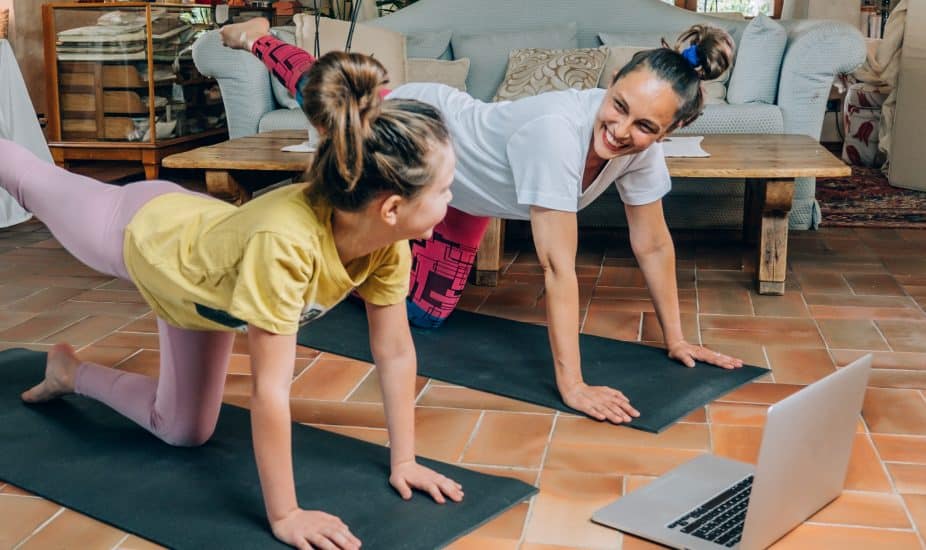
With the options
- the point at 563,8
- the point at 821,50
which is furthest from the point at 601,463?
the point at 563,8

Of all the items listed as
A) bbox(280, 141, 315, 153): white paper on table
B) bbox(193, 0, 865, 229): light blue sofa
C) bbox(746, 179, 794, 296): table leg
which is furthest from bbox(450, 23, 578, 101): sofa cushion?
bbox(746, 179, 794, 296): table leg

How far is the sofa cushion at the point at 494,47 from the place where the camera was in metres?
4.49

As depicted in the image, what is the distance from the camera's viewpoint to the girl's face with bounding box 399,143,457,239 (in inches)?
57.0

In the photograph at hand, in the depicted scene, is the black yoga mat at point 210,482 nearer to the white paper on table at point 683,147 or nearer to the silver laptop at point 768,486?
the silver laptop at point 768,486

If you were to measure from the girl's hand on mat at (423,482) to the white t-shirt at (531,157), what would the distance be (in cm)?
62

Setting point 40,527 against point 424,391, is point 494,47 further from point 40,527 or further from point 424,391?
point 40,527

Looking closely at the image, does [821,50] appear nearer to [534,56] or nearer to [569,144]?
[534,56]

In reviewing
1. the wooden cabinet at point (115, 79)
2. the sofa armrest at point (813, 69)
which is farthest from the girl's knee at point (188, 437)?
the wooden cabinet at point (115, 79)

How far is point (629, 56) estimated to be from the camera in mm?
4285

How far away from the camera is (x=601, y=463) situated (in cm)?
188

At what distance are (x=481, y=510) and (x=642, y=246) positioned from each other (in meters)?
0.95

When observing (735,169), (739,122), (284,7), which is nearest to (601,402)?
(735,169)

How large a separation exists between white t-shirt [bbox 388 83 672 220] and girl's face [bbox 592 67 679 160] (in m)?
0.09

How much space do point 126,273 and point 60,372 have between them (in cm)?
45
